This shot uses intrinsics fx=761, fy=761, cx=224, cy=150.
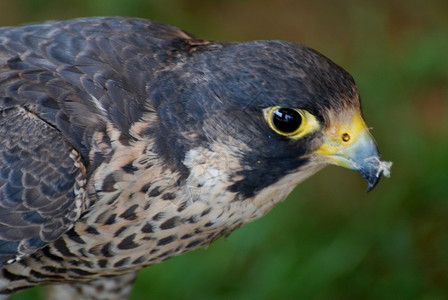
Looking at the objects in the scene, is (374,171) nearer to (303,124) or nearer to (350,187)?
(303,124)

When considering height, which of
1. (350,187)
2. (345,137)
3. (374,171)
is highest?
(350,187)

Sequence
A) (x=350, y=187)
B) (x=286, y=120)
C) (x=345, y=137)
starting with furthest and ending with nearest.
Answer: (x=350, y=187), (x=345, y=137), (x=286, y=120)

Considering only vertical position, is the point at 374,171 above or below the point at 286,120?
below

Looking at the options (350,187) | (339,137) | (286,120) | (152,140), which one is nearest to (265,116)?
(286,120)

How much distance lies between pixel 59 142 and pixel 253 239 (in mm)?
2106

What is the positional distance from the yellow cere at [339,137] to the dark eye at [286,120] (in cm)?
14

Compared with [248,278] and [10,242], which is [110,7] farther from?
[10,242]

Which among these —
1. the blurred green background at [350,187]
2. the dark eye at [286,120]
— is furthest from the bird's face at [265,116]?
the blurred green background at [350,187]

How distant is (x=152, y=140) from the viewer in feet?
9.84

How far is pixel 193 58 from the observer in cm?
315

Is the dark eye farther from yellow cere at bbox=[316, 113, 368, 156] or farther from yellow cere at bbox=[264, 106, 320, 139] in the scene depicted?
yellow cere at bbox=[316, 113, 368, 156]

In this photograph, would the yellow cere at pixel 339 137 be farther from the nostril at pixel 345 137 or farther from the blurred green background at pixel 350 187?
the blurred green background at pixel 350 187

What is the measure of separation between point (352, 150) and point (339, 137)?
0.07m

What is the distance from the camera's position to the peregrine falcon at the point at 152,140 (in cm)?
287
